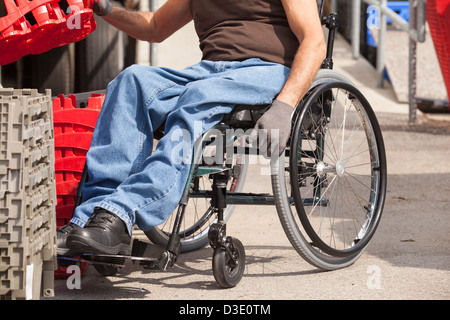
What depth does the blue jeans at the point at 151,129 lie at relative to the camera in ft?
10.1

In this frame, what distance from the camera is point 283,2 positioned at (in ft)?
11.6

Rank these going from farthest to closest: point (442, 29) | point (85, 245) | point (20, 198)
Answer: point (442, 29) → point (85, 245) → point (20, 198)

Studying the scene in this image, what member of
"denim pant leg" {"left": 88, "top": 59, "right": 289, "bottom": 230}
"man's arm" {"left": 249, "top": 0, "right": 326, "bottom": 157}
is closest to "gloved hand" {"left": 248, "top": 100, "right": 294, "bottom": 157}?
"man's arm" {"left": 249, "top": 0, "right": 326, "bottom": 157}

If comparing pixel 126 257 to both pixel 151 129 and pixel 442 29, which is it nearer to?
pixel 151 129

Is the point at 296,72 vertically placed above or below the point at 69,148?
above

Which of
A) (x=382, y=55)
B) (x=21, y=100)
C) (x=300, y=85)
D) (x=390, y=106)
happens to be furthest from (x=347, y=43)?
(x=21, y=100)

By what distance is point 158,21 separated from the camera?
4.04 meters

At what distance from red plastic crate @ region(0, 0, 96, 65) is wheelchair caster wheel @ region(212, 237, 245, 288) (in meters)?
1.17

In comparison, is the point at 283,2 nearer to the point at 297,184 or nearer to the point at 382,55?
the point at 297,184

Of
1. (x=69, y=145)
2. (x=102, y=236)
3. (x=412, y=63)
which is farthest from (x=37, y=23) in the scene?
(x=412, y=63)

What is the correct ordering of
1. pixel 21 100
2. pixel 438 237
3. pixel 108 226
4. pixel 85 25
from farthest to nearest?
1. pixel 438 237
2. pixel 85 25
3. pixel 108 226
4. pixel 21 100

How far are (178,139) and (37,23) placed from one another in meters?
0.98

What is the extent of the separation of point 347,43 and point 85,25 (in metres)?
8.75

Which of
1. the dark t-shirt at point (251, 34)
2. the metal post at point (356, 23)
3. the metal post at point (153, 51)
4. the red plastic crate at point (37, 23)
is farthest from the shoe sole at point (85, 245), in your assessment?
the metal post at point (356, 23)
